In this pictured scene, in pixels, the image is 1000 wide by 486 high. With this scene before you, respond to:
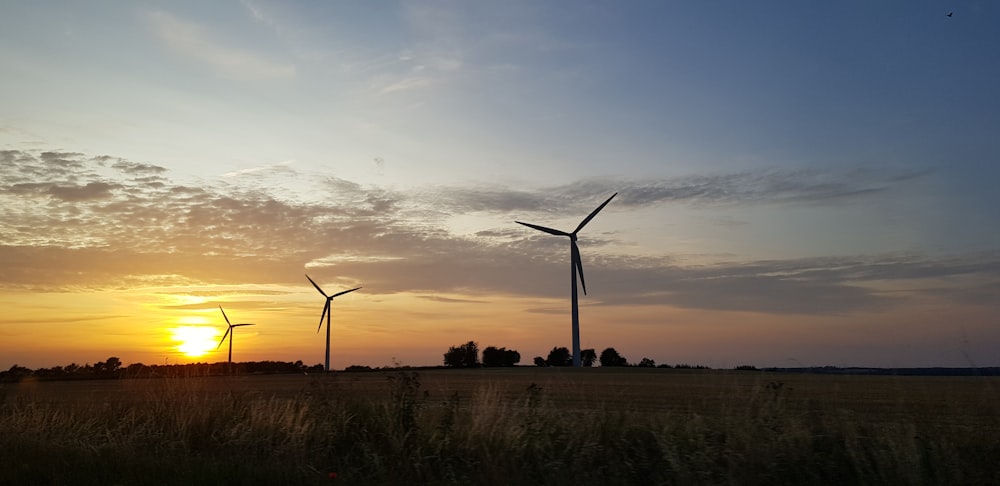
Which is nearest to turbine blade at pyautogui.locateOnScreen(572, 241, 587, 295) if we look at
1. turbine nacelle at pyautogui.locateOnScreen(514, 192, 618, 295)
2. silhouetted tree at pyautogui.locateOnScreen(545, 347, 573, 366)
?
turbine nacelle at pyautogui.locateOnScreen(514, 192, 618, 295)

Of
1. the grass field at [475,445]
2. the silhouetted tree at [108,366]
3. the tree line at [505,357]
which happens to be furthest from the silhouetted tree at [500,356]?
the grass field at [475,445]

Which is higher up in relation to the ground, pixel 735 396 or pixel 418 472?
pixel 735 396

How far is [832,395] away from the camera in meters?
34.2

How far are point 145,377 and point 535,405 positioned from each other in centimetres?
1780

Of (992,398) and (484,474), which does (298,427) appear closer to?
(484,474)

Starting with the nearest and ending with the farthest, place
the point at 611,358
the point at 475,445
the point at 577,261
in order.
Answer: the point at 475,445
the point at 577,261
the point at 611,358

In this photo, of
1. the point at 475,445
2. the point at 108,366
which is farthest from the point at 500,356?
the point at 475,445

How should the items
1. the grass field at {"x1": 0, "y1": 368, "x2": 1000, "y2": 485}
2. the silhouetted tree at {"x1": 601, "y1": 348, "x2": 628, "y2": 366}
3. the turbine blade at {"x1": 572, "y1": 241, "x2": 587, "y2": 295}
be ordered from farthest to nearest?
the silhouetted tree at {"x1": 601, "y1": 348, "x2": 628, "y2": 366} < the turbine blade at {"x1": 572, "y1": 241, "x2": 587, "y2": 295} < the grass field at {"x1": 0, "y1": 368, "x2": 1000, "y2": 485}

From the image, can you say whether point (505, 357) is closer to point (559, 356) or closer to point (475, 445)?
point (559, 356)

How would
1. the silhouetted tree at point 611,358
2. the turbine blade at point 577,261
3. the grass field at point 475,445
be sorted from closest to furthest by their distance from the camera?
the grass field at point 475,445 < the turbine blade at point 577,261 < the silhouetted tree at point 611,358

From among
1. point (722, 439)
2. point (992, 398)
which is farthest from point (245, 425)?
point (992, 398)

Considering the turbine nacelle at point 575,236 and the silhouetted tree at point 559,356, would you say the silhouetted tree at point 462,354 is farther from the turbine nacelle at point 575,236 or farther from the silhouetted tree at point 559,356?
the turbine nacelle at point 575,236

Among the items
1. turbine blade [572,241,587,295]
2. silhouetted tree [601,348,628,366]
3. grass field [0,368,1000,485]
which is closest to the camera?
grass field [0,368,1000,485]

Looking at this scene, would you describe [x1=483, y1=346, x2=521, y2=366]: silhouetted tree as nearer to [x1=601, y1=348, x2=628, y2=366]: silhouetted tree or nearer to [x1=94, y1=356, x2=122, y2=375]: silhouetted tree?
[x1=601, y1=348, x2=628, y2=366]: silhouetted tree
